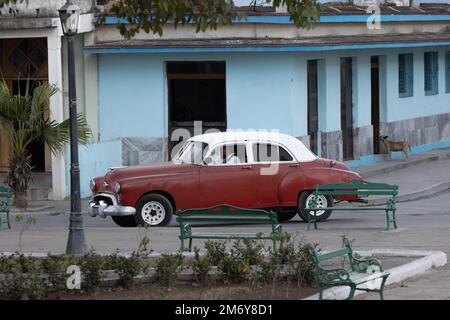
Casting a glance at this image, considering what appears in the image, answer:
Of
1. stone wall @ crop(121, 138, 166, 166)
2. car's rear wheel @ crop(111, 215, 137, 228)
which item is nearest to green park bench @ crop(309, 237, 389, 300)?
car's rear wheel @ crop(111, 215, 137, 228)

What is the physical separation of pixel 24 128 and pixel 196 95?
18.2 feet

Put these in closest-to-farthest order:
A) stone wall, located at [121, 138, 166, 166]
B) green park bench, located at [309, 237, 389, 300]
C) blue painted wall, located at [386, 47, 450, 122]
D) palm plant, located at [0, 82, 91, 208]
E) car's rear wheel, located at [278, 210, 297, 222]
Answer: green park bench, located at [309, 237, 389, 300], car's rear wheel, located at [278, 210, 297, 222], palm plant, located at [0, 82, 91, 208], stone wall, located at [121, 138, 166, 166], blue painted wall, located at [386, 47, 450, 122]

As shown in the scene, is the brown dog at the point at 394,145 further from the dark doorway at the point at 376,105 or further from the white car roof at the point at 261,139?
the white car roof at the point at 261,139

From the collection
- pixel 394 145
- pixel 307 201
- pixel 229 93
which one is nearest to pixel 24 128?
pixel 229 93

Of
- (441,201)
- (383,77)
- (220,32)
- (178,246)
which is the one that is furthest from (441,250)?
(383,77)

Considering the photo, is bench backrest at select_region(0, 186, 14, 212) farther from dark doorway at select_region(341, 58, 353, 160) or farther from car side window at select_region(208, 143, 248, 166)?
dark doorway at select_region(341, 58, 353, 160)

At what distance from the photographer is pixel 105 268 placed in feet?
46.6

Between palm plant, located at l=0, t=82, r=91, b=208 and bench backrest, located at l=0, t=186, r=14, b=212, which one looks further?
palm plant, located at l=0, t=82, r=91, b=208

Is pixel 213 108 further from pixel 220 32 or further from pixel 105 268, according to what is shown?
pixel 105 268

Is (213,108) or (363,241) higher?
(213,108)

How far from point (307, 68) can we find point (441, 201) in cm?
539

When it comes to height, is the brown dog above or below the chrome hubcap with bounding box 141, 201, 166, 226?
above

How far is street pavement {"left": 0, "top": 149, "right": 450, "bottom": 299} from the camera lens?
15.2 meters

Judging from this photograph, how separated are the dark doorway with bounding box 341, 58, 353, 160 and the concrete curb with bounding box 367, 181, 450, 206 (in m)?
3.99
